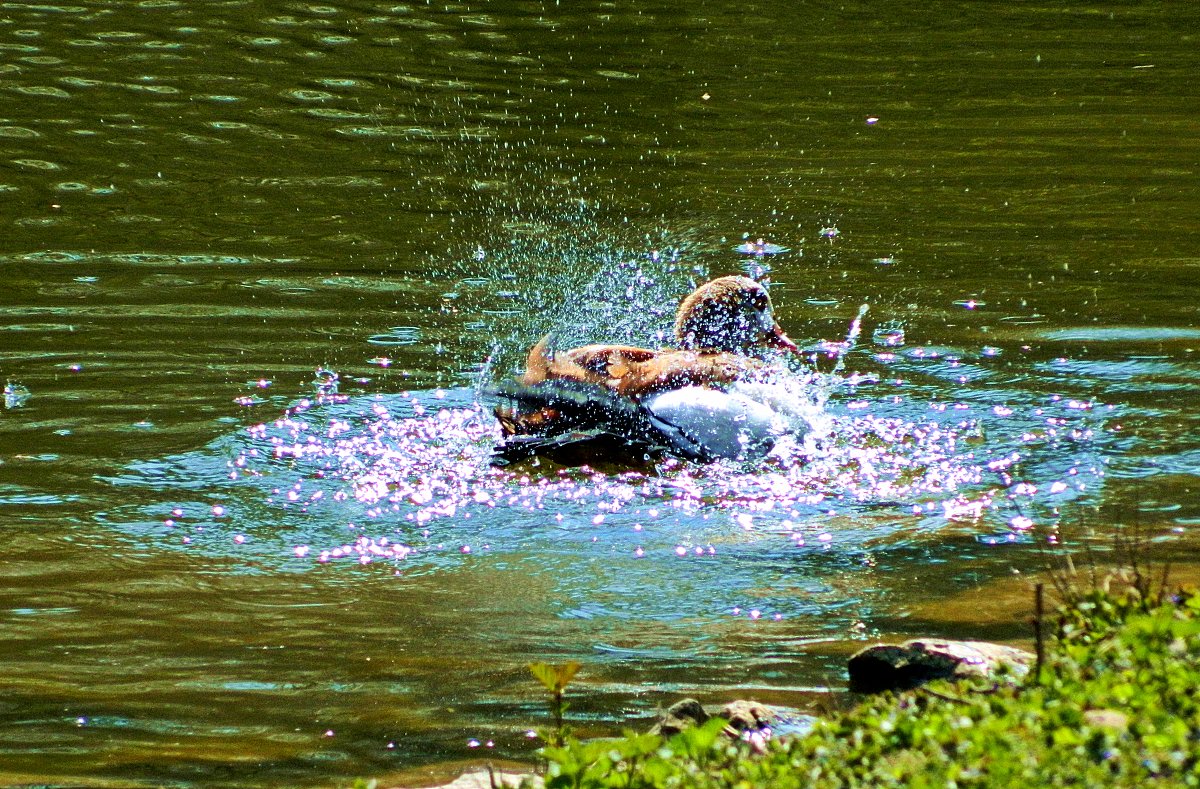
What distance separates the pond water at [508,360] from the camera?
5.71 m

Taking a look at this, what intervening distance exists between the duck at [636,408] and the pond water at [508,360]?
0.14 m

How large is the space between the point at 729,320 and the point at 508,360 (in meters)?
1.36

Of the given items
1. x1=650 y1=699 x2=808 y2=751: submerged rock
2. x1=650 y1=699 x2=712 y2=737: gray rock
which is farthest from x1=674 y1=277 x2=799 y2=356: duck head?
x1=650 y1=699 x2=712 y2=737: gray rock

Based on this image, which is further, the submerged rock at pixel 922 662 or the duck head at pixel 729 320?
the duck head at pixel 729 320

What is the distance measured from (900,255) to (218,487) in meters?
5.41

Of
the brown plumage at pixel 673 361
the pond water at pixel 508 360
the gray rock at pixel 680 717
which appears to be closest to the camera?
the gray rock at pixel 680 717

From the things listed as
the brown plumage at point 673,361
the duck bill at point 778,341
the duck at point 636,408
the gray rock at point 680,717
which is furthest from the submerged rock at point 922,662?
the duck bill at point 778,341

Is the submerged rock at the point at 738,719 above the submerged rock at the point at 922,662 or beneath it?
beneath

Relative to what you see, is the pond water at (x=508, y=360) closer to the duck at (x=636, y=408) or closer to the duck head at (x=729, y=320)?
the duck at (x=636, y=408)

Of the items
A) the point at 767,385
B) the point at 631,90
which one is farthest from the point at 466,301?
the point at 631,90

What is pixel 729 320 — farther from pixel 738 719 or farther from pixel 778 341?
pixel 738 719

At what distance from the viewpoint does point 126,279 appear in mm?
10430

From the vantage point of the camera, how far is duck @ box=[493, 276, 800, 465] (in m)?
7.53

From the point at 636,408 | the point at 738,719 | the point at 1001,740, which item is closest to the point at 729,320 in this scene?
the point at 636,408
